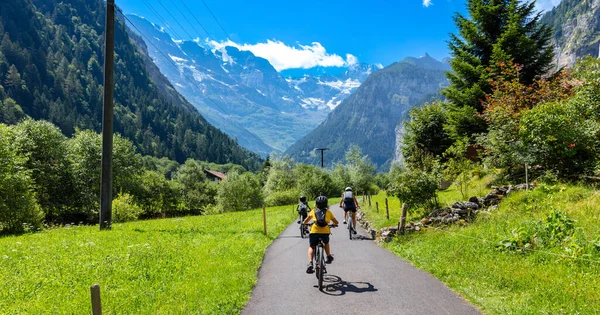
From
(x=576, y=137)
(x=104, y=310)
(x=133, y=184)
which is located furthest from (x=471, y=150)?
(x=133, y=184)

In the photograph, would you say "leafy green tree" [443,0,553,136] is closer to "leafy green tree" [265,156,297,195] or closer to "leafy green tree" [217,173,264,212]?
"leafy green tree" [217,173,264,212]

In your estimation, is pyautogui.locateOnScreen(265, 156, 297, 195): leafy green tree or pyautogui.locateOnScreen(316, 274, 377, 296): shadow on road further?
pyautogui.locateOnScreen(265, 156, 297, 195): leafy green tree

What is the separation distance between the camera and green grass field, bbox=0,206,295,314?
306 inches

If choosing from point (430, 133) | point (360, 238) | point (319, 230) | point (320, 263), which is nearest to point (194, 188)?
point (430, 133)

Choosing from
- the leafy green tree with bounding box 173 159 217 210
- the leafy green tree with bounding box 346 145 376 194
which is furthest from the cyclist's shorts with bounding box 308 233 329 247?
the leafy green tree with bounding box 173 159 217 210

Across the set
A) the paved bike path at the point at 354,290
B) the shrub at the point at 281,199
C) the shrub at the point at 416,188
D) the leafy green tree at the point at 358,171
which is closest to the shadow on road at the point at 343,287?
the paved bike path at the point at 354,290

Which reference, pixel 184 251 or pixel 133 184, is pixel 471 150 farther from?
pixel 133 184

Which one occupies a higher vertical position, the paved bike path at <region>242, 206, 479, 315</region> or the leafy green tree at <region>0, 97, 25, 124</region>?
the leafy green tree at <region>0, 97, 25, 124</region>

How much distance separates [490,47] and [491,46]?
191mm

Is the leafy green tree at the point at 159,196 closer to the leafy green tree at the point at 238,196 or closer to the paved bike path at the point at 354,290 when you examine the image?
the leafy green tree at the point at 238,196

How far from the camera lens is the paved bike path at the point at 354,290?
7.84 meters

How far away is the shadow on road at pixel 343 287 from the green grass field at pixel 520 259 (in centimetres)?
230

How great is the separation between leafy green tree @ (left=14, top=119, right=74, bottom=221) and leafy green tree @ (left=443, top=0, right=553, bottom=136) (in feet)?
158

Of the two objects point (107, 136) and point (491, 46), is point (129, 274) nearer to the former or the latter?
point (107, 136)
